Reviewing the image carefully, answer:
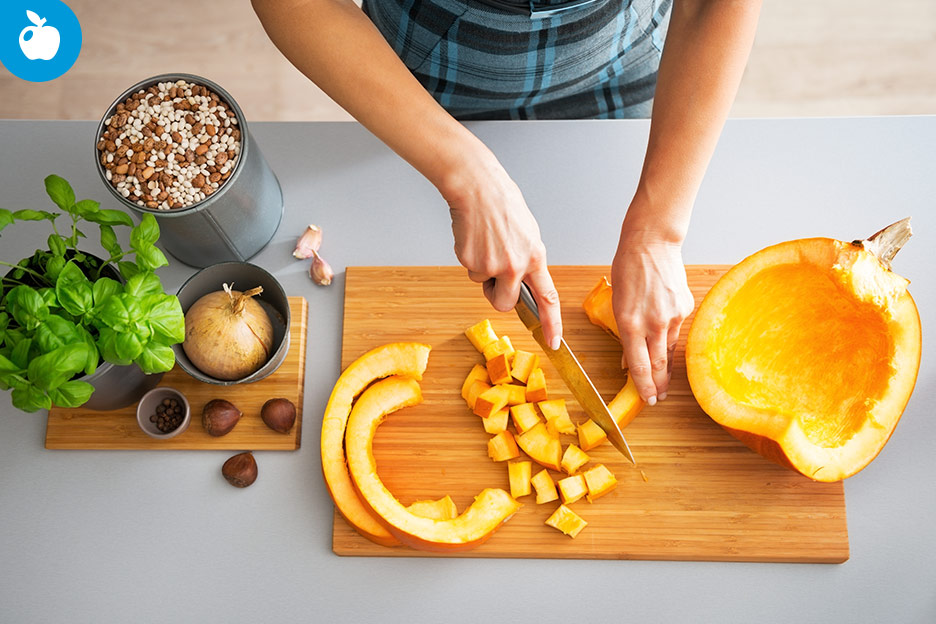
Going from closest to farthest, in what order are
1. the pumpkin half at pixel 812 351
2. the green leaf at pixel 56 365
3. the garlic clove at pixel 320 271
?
the green leaf at pixel 56 365
the pumpkin half at pixel 812 351
the garlic clove at pixel 320 271

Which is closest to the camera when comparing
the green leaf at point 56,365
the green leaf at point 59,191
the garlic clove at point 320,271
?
the green leaf at point 56,365

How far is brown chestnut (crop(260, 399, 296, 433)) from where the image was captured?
1282 mm

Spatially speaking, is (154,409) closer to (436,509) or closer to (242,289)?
(242,289)

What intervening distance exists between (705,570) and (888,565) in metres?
0.32

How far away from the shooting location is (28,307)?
96cm

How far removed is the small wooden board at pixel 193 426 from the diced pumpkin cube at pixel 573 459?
482mm

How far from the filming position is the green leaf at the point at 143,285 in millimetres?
1008

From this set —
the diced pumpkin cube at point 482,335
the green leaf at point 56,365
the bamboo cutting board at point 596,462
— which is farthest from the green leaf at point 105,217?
the diced pumpkin cube at point 482,335

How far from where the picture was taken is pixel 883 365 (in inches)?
48.0

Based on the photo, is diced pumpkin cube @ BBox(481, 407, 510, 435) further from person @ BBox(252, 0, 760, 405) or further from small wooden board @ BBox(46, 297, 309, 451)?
small wooden board @ BBox(46, 297, 309, 451)

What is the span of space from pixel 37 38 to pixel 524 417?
3.53ft

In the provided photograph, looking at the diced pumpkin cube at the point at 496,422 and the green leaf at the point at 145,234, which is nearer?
the green leaf at the point at 145,234

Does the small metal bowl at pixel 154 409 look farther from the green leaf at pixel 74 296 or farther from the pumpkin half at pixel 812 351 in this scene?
the pumpkin half at pixel 812 351

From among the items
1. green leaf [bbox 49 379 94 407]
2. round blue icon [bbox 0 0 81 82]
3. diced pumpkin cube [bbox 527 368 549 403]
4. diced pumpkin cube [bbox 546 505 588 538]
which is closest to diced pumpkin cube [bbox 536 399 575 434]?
diced pumpkin cube [bbox 527 368 549 403]
